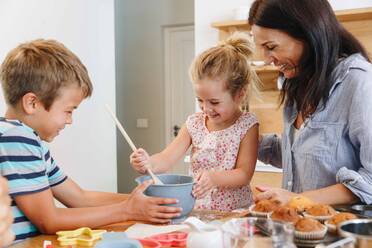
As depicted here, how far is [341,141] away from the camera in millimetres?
1219

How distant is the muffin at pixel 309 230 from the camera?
0.82 meters

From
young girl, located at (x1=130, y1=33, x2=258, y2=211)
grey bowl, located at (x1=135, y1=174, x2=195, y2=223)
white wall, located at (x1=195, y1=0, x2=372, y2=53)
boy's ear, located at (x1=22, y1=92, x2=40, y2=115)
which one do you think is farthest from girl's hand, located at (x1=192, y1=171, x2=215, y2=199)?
white wall, located at (x1=195, y1=0, x2=372, y2=53)

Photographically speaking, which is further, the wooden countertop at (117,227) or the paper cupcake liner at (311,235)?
the wooden countertop at (117,227)

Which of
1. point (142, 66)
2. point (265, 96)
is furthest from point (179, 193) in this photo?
point (142, 66)

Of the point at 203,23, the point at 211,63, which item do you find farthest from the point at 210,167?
the point at 203,23

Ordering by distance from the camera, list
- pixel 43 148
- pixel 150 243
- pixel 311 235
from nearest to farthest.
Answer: pixel 311 235 < pixel 150 243 < pixel 43 148

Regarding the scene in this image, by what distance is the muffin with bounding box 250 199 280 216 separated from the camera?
3.25 feet

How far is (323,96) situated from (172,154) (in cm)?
65

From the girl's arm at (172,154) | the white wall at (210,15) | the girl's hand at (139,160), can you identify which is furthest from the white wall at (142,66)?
the girl's hand at (139,160)

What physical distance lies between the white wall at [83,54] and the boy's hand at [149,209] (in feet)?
5.97

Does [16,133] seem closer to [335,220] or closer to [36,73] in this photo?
[36,73]

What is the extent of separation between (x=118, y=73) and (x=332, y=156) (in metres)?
3.80

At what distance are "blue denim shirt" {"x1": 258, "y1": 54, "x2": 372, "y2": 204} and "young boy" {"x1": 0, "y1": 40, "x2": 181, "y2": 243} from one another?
45 centimetres

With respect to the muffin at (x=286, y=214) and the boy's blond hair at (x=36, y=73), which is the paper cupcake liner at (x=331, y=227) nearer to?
the muffin at (x=286, y=214)
